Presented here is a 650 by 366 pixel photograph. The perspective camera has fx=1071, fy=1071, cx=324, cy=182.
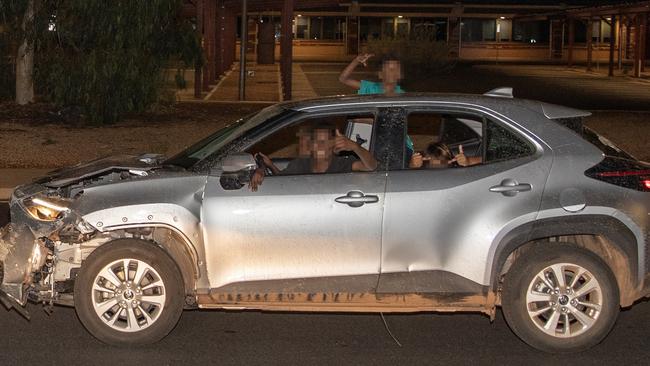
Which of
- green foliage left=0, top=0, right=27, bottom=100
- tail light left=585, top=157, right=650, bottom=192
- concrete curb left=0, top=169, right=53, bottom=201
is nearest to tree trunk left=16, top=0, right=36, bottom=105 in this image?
green foliage left=0, top=0, right=27, bottom=100

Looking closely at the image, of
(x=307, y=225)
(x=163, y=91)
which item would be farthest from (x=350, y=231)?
(x=163, y=91)

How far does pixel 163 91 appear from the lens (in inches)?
864

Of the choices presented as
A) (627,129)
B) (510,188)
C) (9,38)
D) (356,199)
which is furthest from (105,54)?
(510,188)

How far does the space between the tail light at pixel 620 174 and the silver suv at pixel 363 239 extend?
0.4 inches

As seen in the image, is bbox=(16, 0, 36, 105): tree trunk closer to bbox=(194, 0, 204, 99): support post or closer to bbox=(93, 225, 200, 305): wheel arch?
bbox=(194, 0, 204, 99): support post

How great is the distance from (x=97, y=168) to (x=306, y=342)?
1865mm

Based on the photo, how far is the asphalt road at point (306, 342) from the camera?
6.84 m

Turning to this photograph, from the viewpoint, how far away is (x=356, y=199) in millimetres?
6781

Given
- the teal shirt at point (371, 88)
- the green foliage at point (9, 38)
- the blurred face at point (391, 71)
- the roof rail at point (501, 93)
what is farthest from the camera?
the green foliage at point (9, 38)

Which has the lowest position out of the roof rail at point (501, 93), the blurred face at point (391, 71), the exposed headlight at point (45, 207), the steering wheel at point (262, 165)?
the exposed headlight at point (45, 207)

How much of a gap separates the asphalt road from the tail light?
1.12 meters

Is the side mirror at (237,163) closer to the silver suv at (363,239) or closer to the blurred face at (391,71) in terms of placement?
the silver suv at (363,239)

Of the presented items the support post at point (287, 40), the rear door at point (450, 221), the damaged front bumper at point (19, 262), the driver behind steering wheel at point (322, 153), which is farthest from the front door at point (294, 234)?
the support post at point (287, 40)

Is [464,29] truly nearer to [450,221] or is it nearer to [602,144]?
[602,144]
